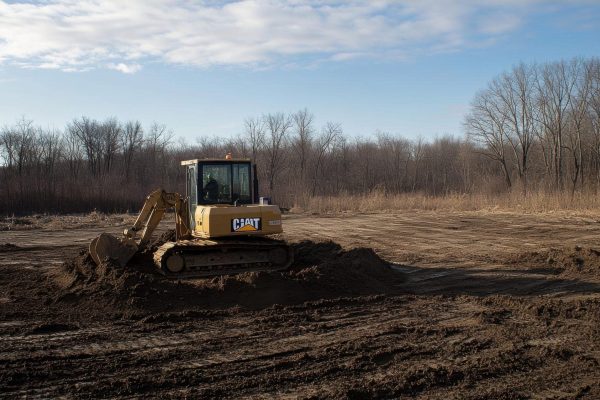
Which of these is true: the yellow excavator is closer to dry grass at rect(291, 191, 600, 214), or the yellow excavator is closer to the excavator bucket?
the excavator bucket

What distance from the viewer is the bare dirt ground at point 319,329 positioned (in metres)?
5.62

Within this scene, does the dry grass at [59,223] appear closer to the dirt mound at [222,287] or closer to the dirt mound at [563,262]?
the dirt mound at [222,287]

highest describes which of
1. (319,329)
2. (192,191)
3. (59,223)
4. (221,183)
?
(221,183)

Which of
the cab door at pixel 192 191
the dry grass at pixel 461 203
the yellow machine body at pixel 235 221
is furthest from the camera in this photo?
the dry grass at pixel 461 203

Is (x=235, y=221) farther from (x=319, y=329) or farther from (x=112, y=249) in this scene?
(x=319, y=329)

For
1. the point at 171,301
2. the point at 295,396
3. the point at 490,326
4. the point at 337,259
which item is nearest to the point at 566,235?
the point at 337,259

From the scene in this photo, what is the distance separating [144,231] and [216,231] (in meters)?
2.00

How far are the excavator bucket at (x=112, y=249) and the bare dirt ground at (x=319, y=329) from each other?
0.44 m

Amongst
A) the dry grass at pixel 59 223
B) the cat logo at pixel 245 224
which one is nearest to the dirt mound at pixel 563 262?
the cat logo at pixel 245 224

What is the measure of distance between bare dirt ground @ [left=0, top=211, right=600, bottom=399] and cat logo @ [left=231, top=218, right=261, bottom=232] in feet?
4.25

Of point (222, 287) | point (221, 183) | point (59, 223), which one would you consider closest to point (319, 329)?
point (222, 287)

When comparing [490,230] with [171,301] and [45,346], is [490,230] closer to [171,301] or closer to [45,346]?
[171,301]

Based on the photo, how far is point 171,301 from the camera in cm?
929

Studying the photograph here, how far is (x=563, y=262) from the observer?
12.3 m
